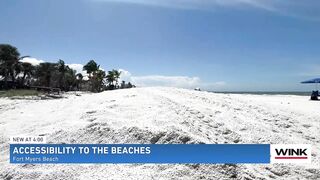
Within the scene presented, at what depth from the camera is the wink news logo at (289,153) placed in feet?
22.1

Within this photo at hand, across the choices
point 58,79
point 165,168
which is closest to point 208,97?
point 165,168

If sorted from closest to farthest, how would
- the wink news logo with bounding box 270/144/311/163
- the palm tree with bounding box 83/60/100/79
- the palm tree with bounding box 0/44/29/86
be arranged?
1. the wink news logo with bounding box 270/144/311/163
2. the palm tree with bounding box 0/44/29/86
3. the palm tree with bounding box 83/60/100/79

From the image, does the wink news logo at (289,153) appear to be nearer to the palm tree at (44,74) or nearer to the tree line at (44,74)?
the tree line at (44,74)

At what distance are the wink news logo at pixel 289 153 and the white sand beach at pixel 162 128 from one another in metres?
0.18

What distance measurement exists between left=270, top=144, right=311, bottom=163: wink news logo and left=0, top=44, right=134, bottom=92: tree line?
179ft

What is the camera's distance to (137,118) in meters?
7.91

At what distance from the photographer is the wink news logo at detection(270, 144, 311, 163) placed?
6.74 m

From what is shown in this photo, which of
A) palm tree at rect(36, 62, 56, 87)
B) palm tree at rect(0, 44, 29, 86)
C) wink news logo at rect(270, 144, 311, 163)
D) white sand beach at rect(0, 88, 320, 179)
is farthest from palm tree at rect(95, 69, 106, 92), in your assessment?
wink news logo at rect(270, 144, 311, 163)

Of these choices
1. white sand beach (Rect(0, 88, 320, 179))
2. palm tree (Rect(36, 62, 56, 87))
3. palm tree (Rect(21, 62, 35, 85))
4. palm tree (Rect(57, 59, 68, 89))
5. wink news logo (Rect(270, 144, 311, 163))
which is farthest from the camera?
palm tree (Rect(57, 59, 68, 89))

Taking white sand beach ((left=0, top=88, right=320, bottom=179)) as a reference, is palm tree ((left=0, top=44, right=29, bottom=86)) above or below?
above

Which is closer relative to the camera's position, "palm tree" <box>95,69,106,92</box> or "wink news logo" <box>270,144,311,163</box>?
"wink news logo" <box>270,144,311,163</box>

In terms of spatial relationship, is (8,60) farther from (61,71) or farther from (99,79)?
(61,71)

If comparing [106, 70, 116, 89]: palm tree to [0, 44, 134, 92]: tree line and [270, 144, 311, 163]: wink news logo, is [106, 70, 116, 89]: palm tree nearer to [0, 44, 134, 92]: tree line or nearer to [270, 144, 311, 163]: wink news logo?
[0, 44, 134, 92]: tree line

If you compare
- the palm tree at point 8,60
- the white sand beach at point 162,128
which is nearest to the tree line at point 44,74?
the palm tree at point 8,60
